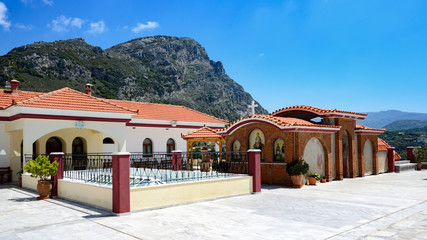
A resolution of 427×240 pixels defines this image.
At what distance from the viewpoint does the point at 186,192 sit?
11.0 m

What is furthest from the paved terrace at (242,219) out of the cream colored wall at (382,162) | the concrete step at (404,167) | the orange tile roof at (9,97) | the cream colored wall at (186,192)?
the concrete step at (404,167)

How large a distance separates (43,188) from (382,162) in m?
21.7

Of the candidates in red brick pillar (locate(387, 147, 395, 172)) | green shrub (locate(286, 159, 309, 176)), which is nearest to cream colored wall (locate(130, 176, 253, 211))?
green shrub (locate(286, 159, 309, 176))

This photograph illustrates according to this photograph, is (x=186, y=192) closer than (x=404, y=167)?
Yes

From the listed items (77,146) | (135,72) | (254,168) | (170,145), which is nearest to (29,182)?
→ (77,146)

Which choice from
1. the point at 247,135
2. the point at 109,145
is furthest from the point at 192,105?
the point at 247,135

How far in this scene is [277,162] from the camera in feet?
51.9

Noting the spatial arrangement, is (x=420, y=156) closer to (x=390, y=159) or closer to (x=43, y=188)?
(x=390, y=159)

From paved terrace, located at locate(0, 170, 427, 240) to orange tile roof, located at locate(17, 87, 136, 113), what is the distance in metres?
5.89

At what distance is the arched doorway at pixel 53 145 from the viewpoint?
19875 millimetres

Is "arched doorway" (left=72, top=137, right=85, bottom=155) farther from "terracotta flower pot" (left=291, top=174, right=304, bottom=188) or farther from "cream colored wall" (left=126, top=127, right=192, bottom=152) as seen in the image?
"terracotta flower pot" (left=291, top=174, right=304, bottom=188)

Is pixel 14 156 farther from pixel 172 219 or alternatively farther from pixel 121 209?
pixel 172 219

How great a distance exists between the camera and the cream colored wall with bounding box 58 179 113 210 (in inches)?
398

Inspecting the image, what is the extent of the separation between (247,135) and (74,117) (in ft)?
31.4
